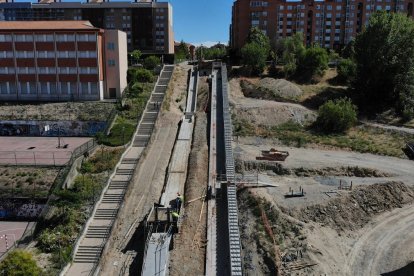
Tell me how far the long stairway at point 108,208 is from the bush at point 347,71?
114 ft

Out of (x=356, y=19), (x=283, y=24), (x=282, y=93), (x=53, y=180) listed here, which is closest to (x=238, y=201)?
(x=53, y=180)

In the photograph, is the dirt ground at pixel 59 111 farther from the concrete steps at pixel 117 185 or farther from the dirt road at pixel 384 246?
the dirt road at pixel 384 246

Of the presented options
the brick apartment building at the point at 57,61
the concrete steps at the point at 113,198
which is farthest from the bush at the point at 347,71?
the concrete steps at the point at 113,198

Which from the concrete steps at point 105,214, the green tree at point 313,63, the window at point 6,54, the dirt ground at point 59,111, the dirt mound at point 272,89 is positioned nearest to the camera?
the concrete steps at point 105,214

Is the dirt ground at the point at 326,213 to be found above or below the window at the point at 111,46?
below

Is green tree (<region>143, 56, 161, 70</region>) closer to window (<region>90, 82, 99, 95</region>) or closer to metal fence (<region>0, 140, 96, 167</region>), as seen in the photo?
window (<region>90, 82, 99, 95</region>)

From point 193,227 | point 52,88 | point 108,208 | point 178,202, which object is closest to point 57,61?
point 52,88

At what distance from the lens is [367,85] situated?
63312mm

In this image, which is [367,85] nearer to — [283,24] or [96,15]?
[283,24]

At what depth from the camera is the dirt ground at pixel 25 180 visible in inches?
1431

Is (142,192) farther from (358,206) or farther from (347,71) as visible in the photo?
(347,71)

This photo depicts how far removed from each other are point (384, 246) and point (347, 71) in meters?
46.5

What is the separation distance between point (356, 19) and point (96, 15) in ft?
205

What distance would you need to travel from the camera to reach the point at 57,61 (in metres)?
58.1
